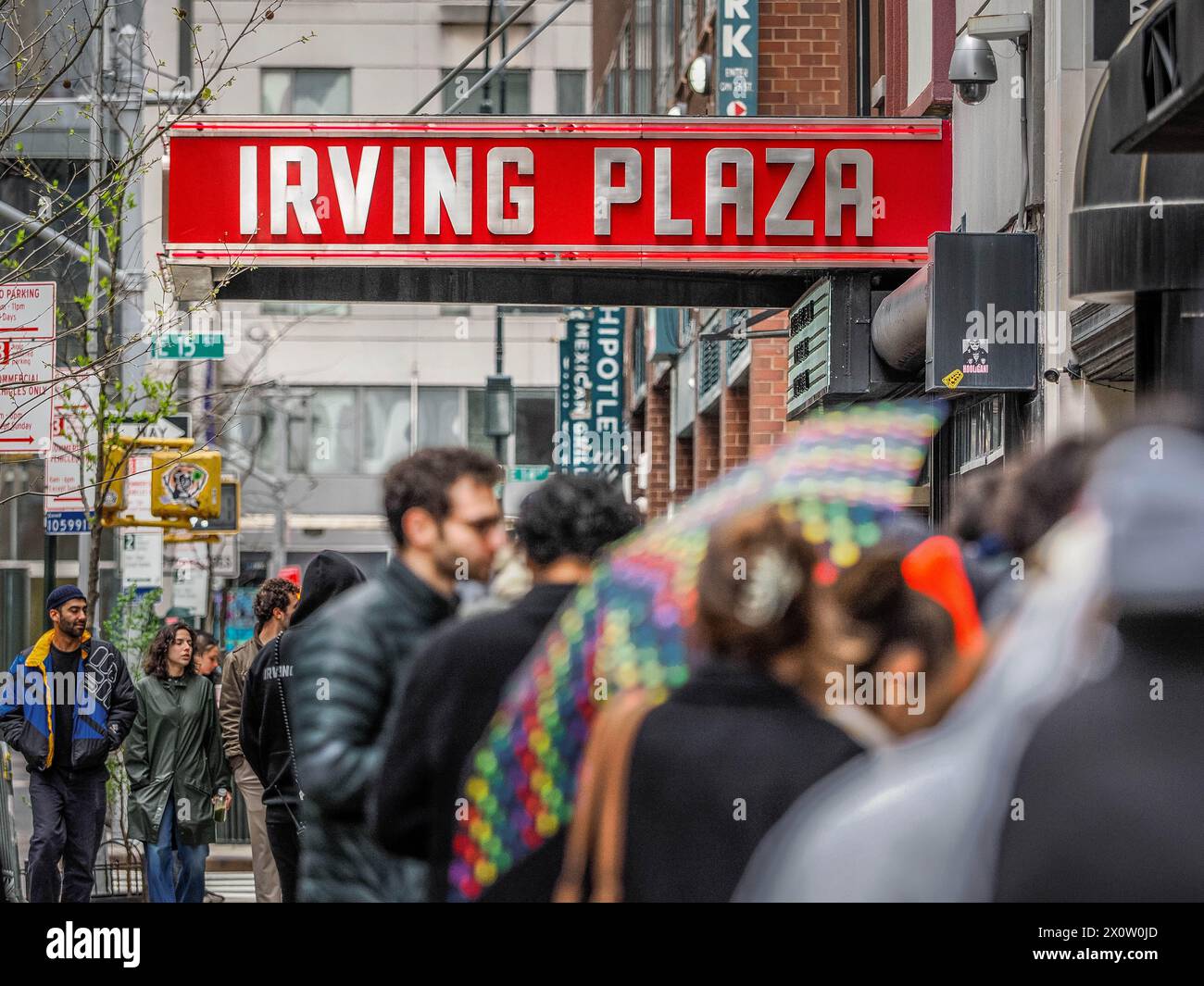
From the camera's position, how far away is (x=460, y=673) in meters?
3.19

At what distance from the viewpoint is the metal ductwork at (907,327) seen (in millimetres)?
6270

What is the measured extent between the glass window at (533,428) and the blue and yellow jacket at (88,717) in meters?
2.26

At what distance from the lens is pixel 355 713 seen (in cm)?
326

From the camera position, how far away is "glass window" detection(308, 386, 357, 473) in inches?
157

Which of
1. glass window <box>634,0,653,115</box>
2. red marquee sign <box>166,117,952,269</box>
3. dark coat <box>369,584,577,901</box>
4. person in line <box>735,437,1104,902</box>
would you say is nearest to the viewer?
person in line <box>735,437,1104,902</box>

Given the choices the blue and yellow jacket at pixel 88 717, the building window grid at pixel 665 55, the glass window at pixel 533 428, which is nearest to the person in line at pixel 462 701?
the glass window at pixel 533 428

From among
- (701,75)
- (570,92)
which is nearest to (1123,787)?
(570,92)

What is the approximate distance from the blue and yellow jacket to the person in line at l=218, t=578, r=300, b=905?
51 cm

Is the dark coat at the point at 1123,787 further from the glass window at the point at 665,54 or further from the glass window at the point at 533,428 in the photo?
the glass window at the point at 665,54

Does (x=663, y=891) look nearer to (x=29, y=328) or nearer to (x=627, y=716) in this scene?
(x=627, y=716)

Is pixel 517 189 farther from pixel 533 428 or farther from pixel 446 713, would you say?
pixel 446 713

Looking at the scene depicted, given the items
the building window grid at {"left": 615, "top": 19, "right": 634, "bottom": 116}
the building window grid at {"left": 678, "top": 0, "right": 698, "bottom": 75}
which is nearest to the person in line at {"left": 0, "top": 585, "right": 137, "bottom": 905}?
the building window grid at {"left": 678, "top": 0, "right": 698, "bottom": 75}

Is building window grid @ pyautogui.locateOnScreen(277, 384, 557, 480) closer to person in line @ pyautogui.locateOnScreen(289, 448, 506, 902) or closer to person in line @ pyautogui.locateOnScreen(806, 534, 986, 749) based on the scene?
person in line @ pyautogui.locateOnScreen(289, 448, 506, 902)

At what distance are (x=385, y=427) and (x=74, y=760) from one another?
421cm
